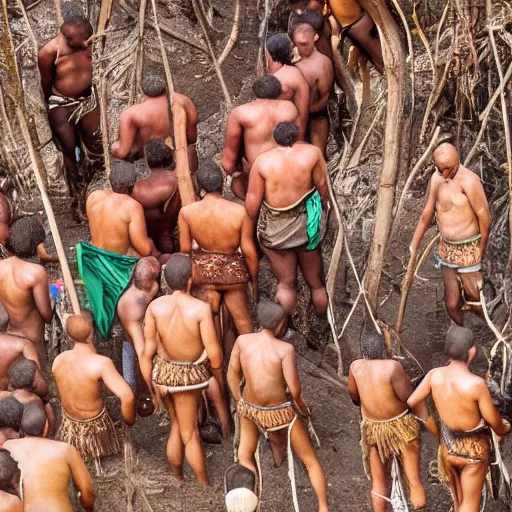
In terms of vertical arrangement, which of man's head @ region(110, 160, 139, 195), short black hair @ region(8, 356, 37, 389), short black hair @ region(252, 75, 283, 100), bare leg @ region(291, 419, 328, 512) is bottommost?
bare leg @ region(291, 419, 328, 512)

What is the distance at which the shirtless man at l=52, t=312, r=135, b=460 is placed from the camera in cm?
996

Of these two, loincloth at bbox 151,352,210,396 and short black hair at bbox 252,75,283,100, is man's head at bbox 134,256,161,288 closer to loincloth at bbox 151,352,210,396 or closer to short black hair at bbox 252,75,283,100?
loincloth at bbox 151,352,210,396

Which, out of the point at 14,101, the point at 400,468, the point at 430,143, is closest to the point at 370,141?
the point at 430,143

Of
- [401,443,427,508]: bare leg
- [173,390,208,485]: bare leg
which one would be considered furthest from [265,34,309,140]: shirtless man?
[401,443,427,508]: bare leg

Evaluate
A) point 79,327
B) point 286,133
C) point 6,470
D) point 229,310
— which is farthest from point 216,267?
point 6,470

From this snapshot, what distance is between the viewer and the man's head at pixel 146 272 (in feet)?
34.8

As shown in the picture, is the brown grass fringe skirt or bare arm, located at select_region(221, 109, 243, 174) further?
bare arm, located at select_region(221, 109, 243, 174)

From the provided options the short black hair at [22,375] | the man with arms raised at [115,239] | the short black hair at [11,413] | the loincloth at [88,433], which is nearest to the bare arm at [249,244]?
the man with arms raised at [115,239]

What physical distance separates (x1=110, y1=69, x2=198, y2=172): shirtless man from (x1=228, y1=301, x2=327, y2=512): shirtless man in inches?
76.3

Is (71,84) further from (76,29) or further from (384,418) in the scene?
(384,418)

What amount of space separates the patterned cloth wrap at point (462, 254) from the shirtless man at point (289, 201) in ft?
2.47

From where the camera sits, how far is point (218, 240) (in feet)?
34.3

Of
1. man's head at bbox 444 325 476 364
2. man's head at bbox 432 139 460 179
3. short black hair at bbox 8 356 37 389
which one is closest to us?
man's head at bbox 444 325 476 364

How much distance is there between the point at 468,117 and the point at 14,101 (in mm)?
3097
